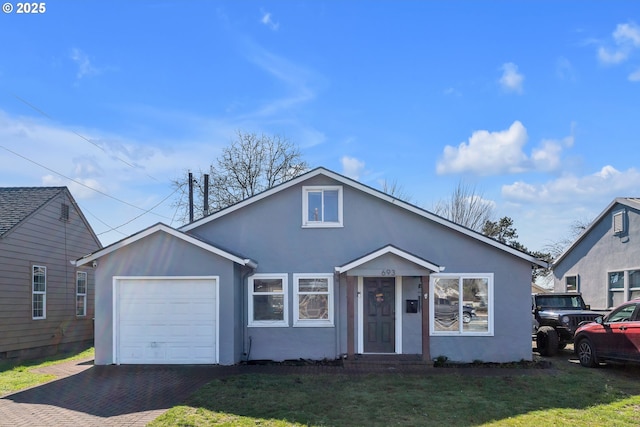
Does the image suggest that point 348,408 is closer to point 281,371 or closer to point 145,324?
point 281,371

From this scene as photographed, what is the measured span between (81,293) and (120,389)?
10986 millimetres

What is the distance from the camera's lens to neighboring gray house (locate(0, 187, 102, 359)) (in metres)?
15.7

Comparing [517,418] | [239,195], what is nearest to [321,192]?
[517,418]

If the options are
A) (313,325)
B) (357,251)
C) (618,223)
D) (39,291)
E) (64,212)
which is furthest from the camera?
(618,223)

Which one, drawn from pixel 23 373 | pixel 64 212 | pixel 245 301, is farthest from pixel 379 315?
pixel 64 212

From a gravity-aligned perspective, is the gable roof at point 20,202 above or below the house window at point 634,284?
above

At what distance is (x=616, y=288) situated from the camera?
1953 cm

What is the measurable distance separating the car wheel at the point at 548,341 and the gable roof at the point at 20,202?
16.7 metres

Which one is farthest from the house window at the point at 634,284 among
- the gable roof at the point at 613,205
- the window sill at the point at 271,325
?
the window sill at the point at 271,325

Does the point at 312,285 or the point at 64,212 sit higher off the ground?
the point at 64,212

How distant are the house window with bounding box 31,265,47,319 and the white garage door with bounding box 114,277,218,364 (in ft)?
17.6

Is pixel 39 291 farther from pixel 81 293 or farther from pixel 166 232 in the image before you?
pixel 166 232

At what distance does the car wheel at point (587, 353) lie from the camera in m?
13.1

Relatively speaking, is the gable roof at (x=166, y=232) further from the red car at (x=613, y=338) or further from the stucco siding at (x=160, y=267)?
the red car at (x=613, y=338)
